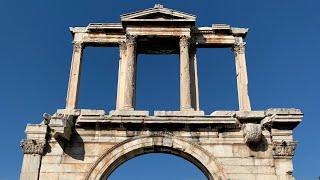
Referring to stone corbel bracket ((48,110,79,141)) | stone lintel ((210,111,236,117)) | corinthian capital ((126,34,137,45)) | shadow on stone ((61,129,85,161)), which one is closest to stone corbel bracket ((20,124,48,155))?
stone corbel bracket ((48,110,79,141))

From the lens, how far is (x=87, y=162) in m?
12.3

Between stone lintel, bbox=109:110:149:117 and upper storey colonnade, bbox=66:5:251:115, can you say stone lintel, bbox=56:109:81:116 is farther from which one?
stone lintel, bbox=109:110:149:117

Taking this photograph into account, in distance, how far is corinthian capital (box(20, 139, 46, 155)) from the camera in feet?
40.3

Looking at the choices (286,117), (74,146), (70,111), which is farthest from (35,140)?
(286,117)

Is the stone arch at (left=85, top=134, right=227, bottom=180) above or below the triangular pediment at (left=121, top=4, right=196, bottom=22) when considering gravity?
below

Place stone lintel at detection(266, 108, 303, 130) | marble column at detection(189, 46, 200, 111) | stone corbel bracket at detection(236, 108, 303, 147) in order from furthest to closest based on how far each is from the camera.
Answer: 1. marble column at detection(189, 46, 200, 111)
2. stone lintel at detection(266, 108, 303, 130)
3. stone corbel bracket at detection(236, 108, 303, 147)

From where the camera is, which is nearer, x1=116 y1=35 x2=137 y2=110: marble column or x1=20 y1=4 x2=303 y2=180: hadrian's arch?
x1=20 y1=4 x2=303 y2=180: hadrian's arch

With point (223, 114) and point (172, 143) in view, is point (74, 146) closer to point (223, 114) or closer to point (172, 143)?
point (172, 143)

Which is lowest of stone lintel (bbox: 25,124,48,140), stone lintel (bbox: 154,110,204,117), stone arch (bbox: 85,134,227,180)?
stone arch (bbox: 85,134,227,180)

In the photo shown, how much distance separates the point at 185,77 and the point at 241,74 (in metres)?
2.20

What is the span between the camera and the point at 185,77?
46.0 ft

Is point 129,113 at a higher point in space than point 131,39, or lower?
lower

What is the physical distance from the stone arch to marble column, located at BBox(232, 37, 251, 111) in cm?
259

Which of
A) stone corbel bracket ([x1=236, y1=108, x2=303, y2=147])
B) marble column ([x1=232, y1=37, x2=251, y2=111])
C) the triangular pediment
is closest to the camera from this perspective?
stone corbel bracket ([x1=236, y1=108, x2=303, y2=147])
